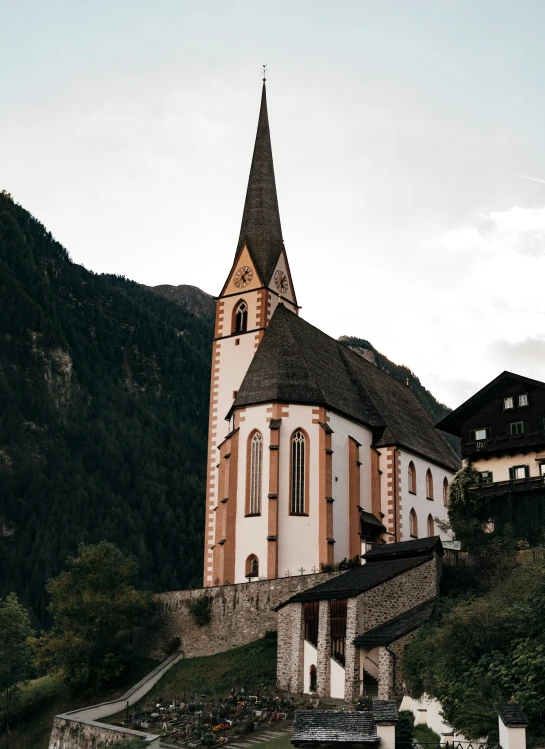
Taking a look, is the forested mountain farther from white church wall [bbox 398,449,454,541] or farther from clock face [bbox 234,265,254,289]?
clock face [bbox 234,265,254,289]

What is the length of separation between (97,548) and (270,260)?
83.7ft

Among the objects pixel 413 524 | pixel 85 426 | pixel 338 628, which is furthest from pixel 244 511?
pixel 85 426

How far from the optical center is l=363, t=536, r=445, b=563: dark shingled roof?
137 feet

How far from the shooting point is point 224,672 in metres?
42.5

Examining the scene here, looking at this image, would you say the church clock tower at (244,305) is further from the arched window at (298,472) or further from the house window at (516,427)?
the house window at (516,427)

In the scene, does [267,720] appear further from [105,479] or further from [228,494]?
[105,479]

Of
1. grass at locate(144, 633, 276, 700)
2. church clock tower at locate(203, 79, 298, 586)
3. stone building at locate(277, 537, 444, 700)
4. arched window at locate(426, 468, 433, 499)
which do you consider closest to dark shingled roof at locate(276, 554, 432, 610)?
stone building at locate(277, 537, 444, 700)

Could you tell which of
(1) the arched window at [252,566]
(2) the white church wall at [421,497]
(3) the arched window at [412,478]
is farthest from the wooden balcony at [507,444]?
(1) the arched window at [252,566]

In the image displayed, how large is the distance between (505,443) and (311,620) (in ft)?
51.2

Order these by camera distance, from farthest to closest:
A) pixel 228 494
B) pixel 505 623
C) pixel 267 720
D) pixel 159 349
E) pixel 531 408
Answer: pixel 159 349
pixel 228 494
pixel 531 408
pixel 267 720
pixel 505 623

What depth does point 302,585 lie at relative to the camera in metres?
44.7

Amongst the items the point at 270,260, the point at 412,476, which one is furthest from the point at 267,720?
the point at 270,260

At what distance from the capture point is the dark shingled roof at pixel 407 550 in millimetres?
41872

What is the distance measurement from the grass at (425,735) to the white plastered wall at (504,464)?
66.0ft
